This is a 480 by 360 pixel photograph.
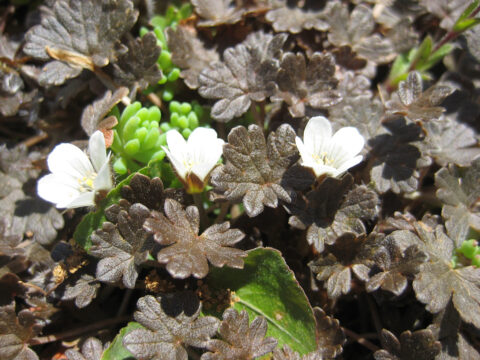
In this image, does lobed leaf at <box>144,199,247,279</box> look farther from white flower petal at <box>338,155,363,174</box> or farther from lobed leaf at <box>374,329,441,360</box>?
lobed leaf at <box>374,329,441,360</box>

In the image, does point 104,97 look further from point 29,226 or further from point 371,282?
point 371,282

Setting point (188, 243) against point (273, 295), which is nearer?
point (188, 243)

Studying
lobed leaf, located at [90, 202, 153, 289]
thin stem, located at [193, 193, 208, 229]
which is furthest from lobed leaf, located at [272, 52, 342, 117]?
lobed leaf, located at [90, 202, 153, 289]

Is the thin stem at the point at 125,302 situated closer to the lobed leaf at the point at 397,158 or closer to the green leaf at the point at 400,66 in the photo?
the lobed leaf at the point at 397,158

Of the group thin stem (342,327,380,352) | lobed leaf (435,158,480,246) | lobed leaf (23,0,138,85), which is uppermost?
lobed leaf (23,0,138,85)

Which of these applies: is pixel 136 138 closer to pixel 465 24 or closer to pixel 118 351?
pixel 118 351

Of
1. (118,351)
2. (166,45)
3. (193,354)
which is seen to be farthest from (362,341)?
(166,45)

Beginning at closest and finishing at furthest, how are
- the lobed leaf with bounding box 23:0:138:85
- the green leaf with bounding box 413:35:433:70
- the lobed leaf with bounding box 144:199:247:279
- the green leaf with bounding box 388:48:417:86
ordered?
the lobed leaf with bounding box 144:199:247:279, the lobed leaf with bounding box 23:0:138:85, the green leaf with bounding box 413:35:433:70, the green leaf with bounding box 388:48:417:86
